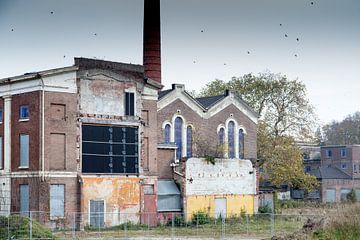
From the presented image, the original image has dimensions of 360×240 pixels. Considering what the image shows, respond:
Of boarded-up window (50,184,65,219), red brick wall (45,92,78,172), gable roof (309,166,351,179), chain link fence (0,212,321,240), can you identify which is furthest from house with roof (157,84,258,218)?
gable roof (309,166,351,179)

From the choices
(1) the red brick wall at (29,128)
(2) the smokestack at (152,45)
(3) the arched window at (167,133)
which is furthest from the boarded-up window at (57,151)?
(3) the arched window at (167,133)

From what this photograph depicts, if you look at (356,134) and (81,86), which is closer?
(81,86)

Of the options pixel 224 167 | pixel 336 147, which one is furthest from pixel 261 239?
pixel 336 147

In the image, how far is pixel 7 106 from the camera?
47844 mm

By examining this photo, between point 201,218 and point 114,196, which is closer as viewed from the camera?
point 114,196

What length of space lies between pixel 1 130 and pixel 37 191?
5.42 metres

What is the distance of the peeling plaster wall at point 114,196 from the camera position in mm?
46656

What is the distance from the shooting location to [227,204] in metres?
54.0

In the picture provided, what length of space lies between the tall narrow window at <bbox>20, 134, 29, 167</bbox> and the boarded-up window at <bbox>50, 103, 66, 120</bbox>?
2.11 meters

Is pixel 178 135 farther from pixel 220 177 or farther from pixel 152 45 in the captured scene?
pixel 220 177

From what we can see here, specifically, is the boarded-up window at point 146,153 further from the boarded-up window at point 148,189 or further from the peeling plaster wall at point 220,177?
the peeling plaster wall at point 220,177

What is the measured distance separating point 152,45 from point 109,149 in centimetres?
1235

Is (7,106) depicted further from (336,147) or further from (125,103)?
(336,147)

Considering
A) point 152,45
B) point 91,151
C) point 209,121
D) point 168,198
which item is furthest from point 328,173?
point 91,151
